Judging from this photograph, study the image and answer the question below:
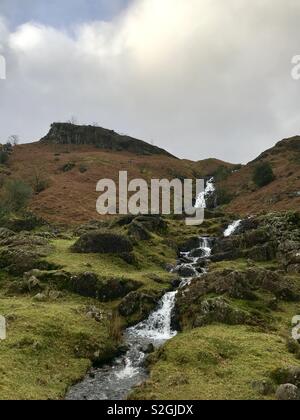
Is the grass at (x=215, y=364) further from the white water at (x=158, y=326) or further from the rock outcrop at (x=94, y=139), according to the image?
the rock outcrop at (x=94, y=139)

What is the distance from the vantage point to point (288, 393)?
25.6 meters

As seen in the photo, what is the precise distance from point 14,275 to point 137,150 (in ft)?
474

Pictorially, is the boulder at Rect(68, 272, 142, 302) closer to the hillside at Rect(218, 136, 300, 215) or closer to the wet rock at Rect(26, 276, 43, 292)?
the wet rock at Rect(26, 276, 43, 292)

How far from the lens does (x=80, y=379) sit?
31.2 meters

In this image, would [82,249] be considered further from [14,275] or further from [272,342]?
[272,342]

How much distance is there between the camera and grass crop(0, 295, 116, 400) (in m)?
28.2

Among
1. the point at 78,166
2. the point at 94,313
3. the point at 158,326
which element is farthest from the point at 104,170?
the point at 94,313

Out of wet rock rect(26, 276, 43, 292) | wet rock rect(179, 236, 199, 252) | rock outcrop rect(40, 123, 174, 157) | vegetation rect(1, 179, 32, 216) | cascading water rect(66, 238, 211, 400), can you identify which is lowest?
cascading water rect(66, 238, 211, 400)

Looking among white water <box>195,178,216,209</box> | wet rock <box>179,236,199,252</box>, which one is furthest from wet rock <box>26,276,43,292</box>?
white water <box>195,178,216,209</box>

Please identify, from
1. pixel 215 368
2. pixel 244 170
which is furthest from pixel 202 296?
pixel 244 170

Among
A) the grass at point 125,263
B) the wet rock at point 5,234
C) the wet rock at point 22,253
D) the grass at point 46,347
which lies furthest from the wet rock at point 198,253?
the grass at point 46,347

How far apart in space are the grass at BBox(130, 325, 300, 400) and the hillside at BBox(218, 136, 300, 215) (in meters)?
59.3

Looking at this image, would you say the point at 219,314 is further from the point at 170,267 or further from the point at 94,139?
the point at 94,139

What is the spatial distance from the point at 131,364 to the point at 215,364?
21.6 ft
